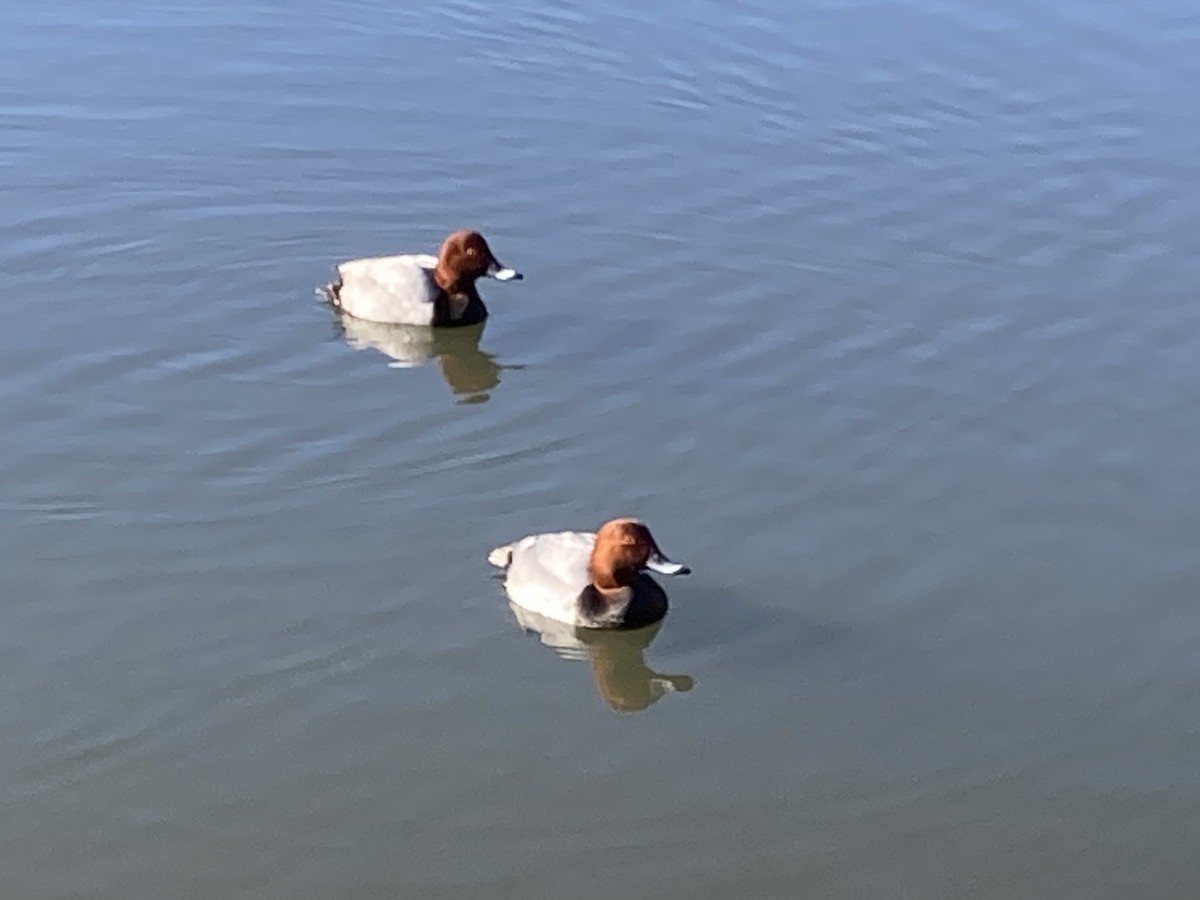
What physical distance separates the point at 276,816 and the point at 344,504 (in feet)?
8.05

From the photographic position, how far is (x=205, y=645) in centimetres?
863

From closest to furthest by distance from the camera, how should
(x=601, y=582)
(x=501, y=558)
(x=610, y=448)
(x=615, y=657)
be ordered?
(x=615, y=657) < (x=601, y=582) < (x=501, y=558) < (x=610, y=448)

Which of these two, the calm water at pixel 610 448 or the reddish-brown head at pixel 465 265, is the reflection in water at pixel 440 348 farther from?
the reddish-brown head at pixel 465 265

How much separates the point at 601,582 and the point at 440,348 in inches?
131

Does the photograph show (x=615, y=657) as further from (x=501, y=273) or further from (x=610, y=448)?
(x=501, y=273)

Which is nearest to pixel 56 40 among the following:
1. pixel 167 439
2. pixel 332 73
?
pixel 332 73

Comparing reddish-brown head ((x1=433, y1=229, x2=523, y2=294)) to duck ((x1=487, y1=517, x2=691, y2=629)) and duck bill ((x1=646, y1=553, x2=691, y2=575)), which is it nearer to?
duck ((x1=487, y1=517, x2=691, y2=629))

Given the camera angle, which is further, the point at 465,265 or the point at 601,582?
the point at 465,265

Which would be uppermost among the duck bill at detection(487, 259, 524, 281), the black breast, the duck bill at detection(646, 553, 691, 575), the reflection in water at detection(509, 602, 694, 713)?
the duck bill at detection(487, 259, 524, 281)

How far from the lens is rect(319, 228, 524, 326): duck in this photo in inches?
478

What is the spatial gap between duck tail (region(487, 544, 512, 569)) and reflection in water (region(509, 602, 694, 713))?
0.23m

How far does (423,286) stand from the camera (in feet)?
39.9

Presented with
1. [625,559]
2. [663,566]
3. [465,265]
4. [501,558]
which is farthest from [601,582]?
[465,265]

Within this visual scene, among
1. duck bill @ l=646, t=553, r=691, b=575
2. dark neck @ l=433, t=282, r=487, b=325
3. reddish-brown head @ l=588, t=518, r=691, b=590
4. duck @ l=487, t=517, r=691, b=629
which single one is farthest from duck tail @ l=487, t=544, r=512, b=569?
dark neck @ l=433, t=282, r=487, b=325
